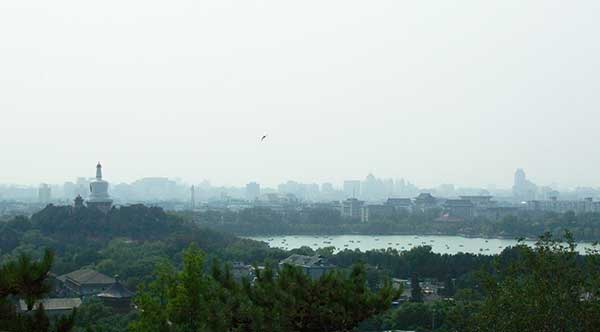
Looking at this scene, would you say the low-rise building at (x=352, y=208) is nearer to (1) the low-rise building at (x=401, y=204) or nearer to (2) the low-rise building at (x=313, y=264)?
(1) the low-rise building at (x=401, y=204)

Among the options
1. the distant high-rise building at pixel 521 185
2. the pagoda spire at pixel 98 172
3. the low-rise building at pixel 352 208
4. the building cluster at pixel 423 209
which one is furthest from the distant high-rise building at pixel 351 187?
the pagoda spire at pixel 98 172

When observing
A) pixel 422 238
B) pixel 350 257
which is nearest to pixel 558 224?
pixel 422 238

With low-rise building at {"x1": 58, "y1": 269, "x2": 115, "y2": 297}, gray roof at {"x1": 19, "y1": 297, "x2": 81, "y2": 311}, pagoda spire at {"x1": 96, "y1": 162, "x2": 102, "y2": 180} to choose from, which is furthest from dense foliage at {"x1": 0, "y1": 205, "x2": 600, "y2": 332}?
pagoda spire at {"x1": 96, "y1": 162, "x2": 102, "y2": 180}

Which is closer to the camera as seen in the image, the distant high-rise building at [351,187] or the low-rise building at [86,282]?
the low-rise building at [86,282]

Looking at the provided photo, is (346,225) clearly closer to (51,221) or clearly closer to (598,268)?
(51,221)

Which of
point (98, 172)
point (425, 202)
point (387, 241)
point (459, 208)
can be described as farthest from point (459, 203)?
point (98, 172)
